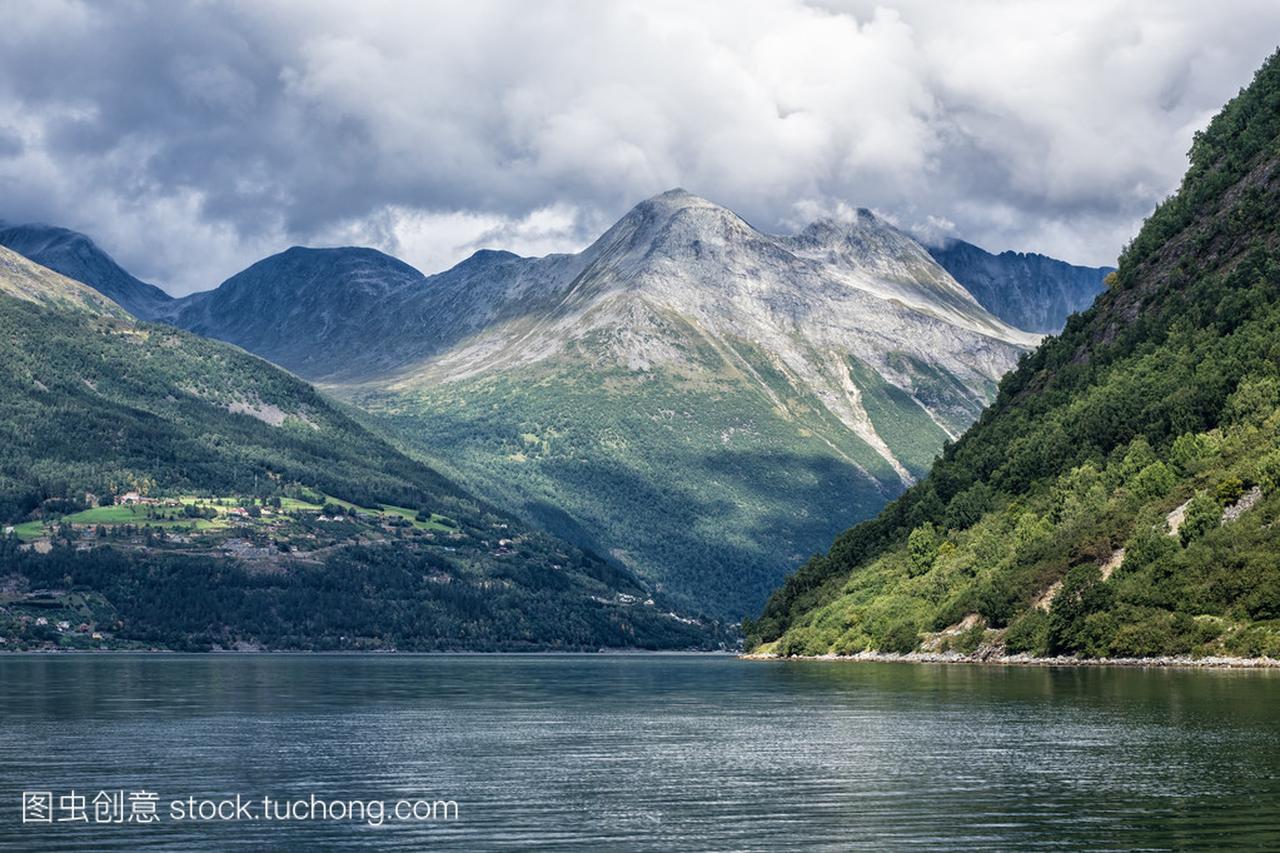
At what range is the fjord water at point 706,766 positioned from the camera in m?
64.1

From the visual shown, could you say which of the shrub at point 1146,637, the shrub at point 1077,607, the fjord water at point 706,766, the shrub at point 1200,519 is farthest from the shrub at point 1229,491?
the fjord water at point 706,766

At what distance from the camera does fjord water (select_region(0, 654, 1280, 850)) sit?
64.1m

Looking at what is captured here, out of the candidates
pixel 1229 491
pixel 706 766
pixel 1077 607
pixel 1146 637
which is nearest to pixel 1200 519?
pixel 1229 491

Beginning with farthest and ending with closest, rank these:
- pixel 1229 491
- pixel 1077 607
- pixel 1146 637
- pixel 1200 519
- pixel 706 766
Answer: pixel 1077 607, pixel 1229 491, pixel 1200 519, pixel 1146 637, pixel 706 766

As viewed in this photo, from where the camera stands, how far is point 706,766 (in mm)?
88750

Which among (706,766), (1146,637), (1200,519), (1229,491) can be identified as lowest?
(706,766)

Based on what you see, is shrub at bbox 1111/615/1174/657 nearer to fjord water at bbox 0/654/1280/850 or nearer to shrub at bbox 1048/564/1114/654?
shrub at bbox 1048/564/1114/654

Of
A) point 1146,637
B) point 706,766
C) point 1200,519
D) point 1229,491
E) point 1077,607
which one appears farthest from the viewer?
point 1077,607

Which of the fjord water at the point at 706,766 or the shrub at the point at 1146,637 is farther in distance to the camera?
the shrub at the point at 1146,637

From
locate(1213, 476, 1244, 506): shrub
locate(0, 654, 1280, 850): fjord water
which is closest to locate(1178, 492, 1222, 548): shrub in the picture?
locate(1213, 476, 1244, 506): shrub

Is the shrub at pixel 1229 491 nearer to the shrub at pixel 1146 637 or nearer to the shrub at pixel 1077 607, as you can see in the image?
the shrub at pixel 1077 607

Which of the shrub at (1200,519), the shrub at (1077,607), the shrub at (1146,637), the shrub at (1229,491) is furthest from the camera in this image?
the shrub at (1077,607)

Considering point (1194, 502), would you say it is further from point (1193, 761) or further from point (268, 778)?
point (268, 778)

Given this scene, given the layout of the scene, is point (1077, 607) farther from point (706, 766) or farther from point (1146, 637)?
point (706, 766)
